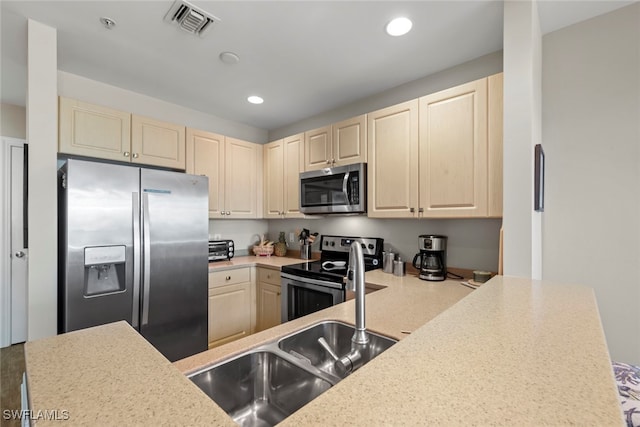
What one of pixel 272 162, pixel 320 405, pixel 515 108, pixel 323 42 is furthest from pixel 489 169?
pixel 272 162

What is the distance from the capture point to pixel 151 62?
2186 millimetres

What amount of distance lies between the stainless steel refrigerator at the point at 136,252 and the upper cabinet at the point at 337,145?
1.09m

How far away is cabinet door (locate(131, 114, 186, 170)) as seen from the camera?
2432 mm

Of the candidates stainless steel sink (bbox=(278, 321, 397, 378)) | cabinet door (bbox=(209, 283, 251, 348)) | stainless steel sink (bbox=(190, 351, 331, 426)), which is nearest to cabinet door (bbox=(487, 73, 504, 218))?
stainless steel sink (bbox=(278, 321, 397, 378))

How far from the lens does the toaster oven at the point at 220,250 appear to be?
3.02 m

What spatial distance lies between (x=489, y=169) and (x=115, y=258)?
101 inches

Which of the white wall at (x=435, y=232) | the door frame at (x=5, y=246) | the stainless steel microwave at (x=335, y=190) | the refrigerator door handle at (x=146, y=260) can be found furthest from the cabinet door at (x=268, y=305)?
the door frame at (x=5, y=246)

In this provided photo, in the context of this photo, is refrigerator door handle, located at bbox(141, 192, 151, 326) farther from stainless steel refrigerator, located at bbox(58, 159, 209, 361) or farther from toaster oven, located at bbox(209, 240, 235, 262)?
toaster oven, located at bbox(209, 240, 235, 262)

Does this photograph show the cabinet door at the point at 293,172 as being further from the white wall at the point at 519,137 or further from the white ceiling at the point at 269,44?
the white wall at the point at 519,137

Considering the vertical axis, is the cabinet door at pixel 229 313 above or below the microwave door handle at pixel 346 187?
below

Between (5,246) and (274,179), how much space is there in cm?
290

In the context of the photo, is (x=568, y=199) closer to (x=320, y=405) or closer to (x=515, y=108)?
(x=515, y=108)

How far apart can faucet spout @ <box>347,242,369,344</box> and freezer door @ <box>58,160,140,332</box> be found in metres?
1.74

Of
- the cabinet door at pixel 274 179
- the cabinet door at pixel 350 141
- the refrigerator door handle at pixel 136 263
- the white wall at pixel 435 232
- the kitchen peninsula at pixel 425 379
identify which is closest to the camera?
the kitchen peninsula at pixel 425 379
